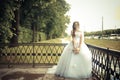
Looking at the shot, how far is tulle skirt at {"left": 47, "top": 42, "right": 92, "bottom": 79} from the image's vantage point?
25.0 ft

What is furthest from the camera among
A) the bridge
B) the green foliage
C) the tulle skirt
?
the green foliage

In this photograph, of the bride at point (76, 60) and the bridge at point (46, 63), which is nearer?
the bridge at point (46, 63)

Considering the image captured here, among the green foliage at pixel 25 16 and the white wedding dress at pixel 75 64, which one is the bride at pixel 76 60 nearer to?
the white wedding dress at pixel 75 64

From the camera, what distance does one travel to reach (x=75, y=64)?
25.3 feet

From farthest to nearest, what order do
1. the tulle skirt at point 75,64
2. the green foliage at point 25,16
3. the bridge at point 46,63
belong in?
the green foliage at point 25,16
the tulle skirt at point 75,64
the bridge at point 46,63

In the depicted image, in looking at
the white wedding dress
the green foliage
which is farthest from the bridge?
the green foliage

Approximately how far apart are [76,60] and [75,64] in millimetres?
188

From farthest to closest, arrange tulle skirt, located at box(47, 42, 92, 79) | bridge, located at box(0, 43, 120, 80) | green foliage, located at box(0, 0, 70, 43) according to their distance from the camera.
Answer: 1. green foliage, located at box(0, 0, 70, 43)
2. tulle skirt, located at box(47, 42, 92, 79)
3. bridge, located at box(0, 43, 120, 80)

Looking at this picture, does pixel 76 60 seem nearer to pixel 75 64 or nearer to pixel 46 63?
pixel 75 64

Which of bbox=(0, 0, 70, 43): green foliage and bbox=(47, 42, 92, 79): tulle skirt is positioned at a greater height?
bbox=(0, 0, 70, 43): green foliage

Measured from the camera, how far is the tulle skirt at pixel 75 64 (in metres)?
7.61

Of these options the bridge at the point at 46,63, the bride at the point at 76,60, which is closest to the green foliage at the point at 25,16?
the bridge at the point at 46,63

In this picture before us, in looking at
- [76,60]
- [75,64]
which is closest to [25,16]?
[76,60]

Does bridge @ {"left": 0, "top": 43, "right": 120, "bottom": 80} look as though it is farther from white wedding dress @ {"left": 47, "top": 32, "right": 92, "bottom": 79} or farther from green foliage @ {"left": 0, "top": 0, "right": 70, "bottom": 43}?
green foliage @ {"left": 0, "top": 0, "right": 70, "bottom": 43}
